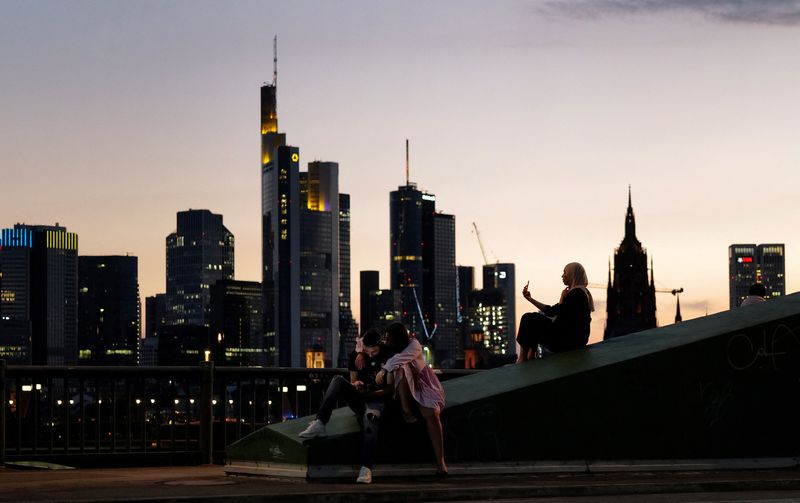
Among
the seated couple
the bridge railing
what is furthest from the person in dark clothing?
the bridge railing

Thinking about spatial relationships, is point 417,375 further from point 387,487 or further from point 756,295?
point 756,295

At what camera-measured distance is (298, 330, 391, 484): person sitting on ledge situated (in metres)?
12.8

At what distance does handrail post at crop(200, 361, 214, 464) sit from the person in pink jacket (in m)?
4.06

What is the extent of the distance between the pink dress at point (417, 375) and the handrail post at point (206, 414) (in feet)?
13.3

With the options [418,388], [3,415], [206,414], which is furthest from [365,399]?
[3,415]

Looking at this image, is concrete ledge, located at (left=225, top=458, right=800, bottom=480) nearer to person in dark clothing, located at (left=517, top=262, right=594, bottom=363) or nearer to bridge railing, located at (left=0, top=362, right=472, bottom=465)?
person in dark clothing, located at (left=517, top=262, right=594, bottom=363)

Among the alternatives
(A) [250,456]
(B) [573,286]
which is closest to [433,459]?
(A) [250,456]

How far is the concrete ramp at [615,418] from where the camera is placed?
1320 cm

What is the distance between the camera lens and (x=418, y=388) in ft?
43.1

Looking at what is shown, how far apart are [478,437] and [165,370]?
5391mm

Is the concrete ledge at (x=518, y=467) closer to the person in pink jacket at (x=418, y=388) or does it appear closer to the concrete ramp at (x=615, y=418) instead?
the concrete ramp at (x=615, y=418)

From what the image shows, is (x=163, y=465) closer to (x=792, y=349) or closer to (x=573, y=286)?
(x=573, y=286)

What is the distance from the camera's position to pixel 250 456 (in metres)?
13.8

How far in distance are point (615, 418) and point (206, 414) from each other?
19.3ft
